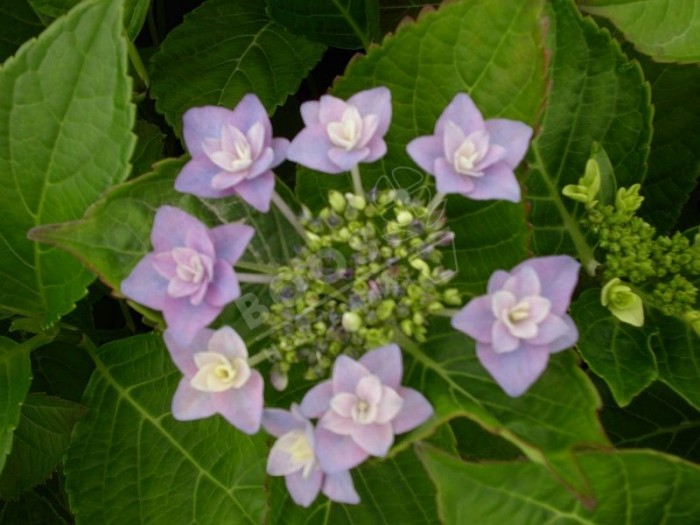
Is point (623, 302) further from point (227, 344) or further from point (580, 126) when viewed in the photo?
point (227, 344)

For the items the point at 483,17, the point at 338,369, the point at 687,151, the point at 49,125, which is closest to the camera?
the point at 338,369

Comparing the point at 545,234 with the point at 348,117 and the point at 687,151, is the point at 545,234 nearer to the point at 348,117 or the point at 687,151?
the point at 687,151

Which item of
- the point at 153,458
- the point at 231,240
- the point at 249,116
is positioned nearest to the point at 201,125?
the point at 249,116

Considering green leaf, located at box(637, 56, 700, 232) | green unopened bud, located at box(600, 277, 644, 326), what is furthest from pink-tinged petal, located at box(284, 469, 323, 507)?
green leaf, located at box(637, 56, 700, 232)

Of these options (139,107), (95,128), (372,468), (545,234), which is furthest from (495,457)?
(139,107)

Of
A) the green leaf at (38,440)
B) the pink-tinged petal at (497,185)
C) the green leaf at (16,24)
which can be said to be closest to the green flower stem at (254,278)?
the pink-tinged petal at (497,185)
